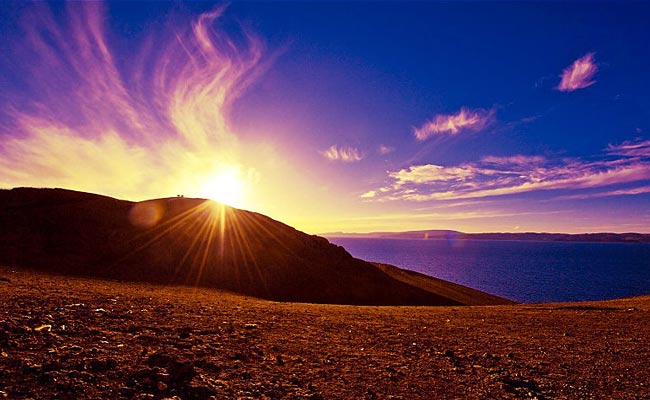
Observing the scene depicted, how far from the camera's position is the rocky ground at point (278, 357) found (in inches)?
267

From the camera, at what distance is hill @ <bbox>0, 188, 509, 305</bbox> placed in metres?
26.1

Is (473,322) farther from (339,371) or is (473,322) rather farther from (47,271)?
(47,271)

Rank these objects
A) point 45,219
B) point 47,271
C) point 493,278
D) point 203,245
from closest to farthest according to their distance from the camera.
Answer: point 47,271, point 45,219, point 203,245, point 493,278

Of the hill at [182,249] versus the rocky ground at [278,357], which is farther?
the hill at [182,249]

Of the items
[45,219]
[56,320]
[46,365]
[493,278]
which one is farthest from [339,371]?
[493,278]

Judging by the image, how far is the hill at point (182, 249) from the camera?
85.5 feet

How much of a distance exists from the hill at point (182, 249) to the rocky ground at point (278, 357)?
593 inches

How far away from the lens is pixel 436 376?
29.0 ft

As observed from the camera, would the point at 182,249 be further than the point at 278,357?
Yes

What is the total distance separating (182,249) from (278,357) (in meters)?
25.5

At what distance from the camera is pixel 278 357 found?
29.9ft

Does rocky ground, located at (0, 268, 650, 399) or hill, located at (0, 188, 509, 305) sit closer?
rocky ground, located at (0, 268, 650, 399)

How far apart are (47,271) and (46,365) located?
65.2 feet

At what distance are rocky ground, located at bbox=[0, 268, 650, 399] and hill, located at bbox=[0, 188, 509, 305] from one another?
49.4ft
